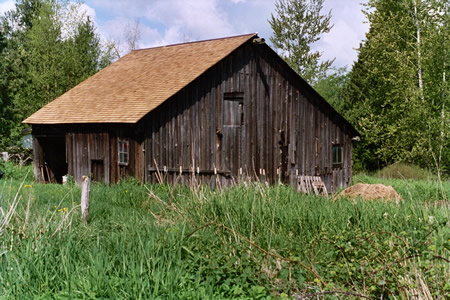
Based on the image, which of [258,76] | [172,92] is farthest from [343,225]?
[258,76]

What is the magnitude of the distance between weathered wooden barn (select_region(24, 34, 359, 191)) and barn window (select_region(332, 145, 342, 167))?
7 cm

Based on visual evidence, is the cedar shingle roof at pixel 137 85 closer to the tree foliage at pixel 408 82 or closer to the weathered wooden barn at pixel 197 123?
the weathered wooden barn at pixel 197 123

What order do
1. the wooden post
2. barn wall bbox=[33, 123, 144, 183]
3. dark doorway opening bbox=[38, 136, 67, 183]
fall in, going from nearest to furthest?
the wooden post < barn wall bbox=[33, 123, 144, 183] < dark doorway opening bbox=[38, 136, 67, 183]

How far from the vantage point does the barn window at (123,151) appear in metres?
15.6

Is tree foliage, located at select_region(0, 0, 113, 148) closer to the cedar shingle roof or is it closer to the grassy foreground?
the cedar shingle roof

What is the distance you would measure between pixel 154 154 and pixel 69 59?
17862mm

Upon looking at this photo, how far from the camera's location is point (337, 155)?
2130 cm

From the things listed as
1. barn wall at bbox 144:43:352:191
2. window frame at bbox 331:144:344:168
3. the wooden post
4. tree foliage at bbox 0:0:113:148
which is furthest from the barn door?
tree foliage at bbox 0:0:113:148

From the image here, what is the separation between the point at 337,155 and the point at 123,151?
9.88m

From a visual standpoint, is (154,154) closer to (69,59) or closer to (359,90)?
(69,59)

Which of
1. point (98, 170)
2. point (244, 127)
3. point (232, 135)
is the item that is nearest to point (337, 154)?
point (244, 127)

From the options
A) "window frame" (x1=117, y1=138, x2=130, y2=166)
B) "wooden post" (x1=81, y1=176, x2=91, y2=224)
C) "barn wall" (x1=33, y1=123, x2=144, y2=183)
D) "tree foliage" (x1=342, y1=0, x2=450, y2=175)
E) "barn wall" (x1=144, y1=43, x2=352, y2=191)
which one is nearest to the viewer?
"wooden post" (x1=81, y1=176, x2=91, y2=224)

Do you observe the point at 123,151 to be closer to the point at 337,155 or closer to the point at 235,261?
the point at 337,155

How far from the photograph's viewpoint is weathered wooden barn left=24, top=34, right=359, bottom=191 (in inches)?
614
